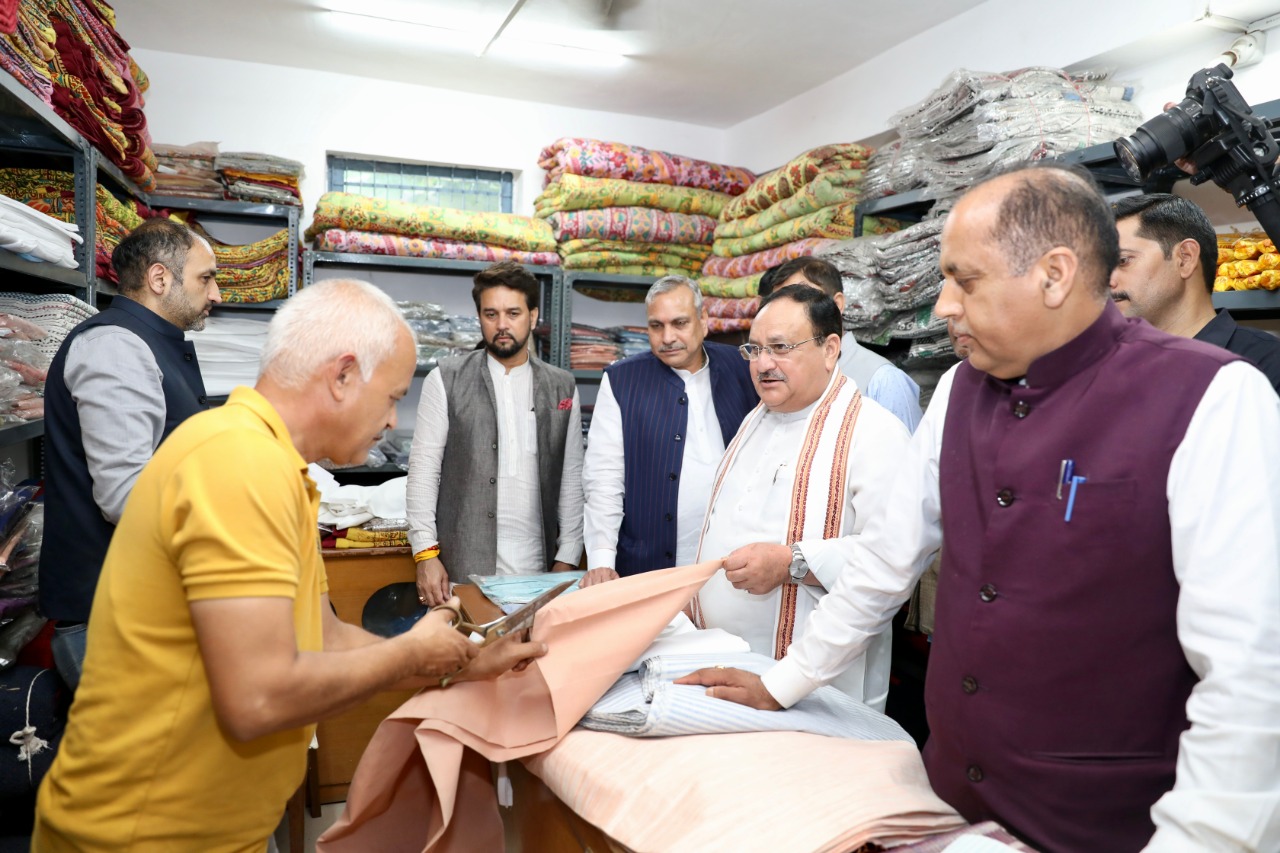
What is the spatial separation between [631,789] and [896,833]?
35cm

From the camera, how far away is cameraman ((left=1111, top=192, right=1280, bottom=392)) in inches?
81.2

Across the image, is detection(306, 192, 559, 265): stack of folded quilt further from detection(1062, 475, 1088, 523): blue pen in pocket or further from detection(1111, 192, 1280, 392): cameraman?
detection(1062, 475, 1088, 523): blue pen in pocket

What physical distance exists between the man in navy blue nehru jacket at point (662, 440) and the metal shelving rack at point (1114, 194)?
118 cm

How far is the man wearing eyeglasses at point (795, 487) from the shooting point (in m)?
1.86

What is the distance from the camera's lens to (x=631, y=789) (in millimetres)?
1181

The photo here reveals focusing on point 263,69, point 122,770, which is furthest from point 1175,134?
point 263,69

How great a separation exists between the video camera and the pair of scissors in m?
1.52

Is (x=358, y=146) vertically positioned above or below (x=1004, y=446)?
above

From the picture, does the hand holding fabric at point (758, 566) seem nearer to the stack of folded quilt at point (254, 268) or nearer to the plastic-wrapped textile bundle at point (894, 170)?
the plastic-wrapped textile bundle at point (894, 170)

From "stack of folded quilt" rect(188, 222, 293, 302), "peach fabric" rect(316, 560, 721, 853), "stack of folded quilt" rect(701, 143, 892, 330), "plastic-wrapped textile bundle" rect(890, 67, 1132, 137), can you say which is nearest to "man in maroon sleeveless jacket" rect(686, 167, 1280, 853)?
"peach fabric" rect(316, 560, 721, 853)

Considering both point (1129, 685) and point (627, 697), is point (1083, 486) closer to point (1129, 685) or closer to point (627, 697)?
point (1129, 685)

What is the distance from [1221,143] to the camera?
5.88 ft

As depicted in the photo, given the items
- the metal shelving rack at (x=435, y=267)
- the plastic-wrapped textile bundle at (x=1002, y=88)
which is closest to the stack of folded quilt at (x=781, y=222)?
the plastic-wrapped textile bundle at (x=1002, y=88)

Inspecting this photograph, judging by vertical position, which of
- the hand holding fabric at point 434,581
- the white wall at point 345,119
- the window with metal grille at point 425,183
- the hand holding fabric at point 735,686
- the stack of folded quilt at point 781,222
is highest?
the white wall at point 345,119
